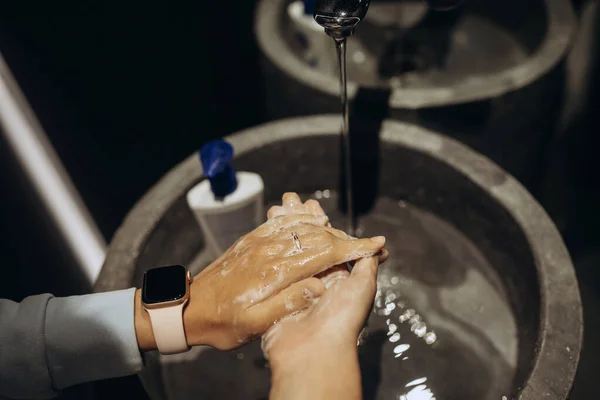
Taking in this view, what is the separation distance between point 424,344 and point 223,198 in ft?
1.30

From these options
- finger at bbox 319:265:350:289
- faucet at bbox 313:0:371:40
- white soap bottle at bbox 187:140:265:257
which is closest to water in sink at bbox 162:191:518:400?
white soap bottle at bbox 187:140:265:257

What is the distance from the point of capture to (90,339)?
0.64m

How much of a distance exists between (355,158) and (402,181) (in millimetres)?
101

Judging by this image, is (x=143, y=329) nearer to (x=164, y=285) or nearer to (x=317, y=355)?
(x=164, y=285)

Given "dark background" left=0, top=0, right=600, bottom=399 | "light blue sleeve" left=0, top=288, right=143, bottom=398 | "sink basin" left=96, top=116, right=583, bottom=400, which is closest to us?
"light blue sleeve" left=0, top=288, right=143, bottom=398

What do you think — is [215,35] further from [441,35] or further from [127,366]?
[127,366]

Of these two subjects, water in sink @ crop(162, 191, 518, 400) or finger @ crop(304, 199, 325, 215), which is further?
water in sink @ crop(162, 191, 518, 400)

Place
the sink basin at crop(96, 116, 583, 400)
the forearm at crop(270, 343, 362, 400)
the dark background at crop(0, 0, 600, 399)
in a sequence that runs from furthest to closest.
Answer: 1. the dark background at crop(0, 0, 600, 399)
2. the sink basin at crop(96, 116, 583, 400)
3. the forearm at crop(270, 343, 362, 400)

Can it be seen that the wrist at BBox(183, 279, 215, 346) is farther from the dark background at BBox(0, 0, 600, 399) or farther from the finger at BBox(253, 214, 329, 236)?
the dark background at BBox(0, 0, 600, 399)

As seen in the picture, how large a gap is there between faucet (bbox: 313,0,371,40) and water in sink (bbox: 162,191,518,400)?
429 mm

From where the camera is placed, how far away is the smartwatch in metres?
0.63

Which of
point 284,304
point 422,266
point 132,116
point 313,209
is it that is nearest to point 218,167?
point 313,209

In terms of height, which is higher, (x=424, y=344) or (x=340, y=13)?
(x=340, y=13)

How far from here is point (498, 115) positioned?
1060 millimetres
